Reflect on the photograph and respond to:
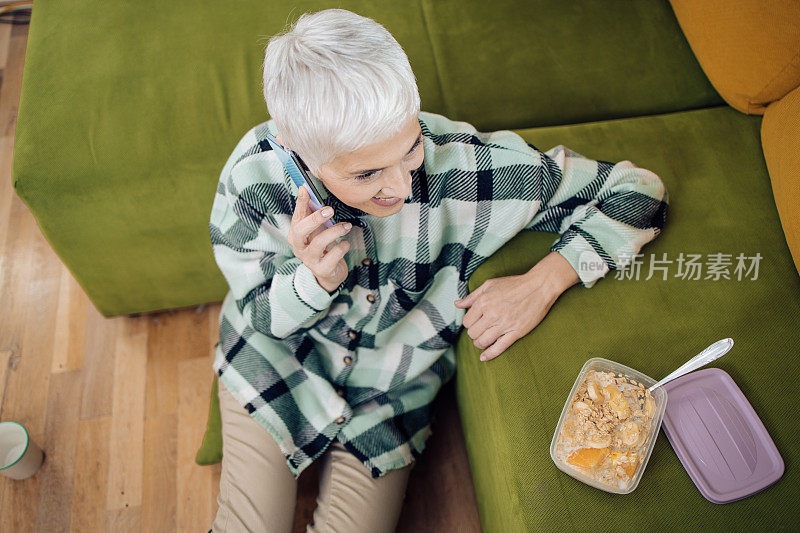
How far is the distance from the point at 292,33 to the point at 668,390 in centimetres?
87

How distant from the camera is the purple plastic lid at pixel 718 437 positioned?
3.06 feet

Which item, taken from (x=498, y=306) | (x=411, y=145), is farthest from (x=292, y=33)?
(x=498, y=306)

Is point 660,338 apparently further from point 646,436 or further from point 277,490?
point 277,490

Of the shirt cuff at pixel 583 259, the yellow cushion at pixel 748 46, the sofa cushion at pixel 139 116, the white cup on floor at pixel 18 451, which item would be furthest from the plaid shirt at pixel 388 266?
the white cup on floor at pixel 18 451

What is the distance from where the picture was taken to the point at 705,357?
0.92m

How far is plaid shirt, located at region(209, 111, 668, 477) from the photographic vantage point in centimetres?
103

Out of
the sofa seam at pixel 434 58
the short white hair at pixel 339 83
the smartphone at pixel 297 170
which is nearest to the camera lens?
the short white hair at pixel 339 83

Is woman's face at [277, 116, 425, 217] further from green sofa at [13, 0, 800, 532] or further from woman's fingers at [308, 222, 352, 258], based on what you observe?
green sofa at [13, 0, 800, 532]

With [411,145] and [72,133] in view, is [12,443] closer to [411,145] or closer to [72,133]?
[72,133]

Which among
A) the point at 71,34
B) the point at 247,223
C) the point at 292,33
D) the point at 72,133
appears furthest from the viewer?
the point at 71,34

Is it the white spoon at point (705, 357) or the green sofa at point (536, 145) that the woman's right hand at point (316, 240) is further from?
the white spoon at point (705, 357)

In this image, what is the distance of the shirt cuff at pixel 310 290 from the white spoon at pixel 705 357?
0.59m

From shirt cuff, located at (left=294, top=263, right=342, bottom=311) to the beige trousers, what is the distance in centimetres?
39

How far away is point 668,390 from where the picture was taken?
101 centimetres
